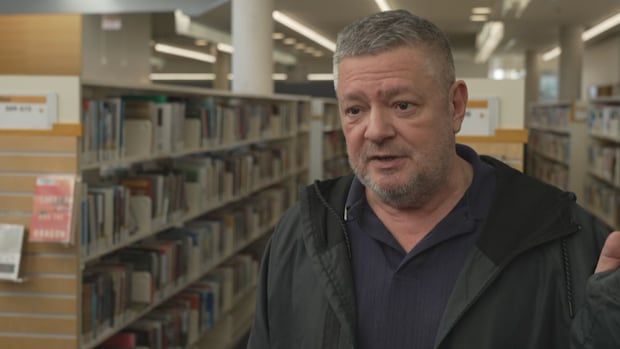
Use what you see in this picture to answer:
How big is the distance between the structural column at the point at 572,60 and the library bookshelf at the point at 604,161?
721cm

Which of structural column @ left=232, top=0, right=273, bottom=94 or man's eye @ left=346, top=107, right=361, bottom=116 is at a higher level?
structural column @ left=232, top=0, right=273, bottom=94

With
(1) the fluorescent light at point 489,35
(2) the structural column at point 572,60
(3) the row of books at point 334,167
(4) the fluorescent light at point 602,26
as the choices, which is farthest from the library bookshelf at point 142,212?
(2) the structural column at point 572,60

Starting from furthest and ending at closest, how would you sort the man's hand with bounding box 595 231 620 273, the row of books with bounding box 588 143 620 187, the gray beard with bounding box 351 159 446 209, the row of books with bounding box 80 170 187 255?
the row of books with bounding box 588 143 620 187 → the row of books with bounding box 80 170 187 255 → the gray beard with bounding box 351 159 446 209 → the man's hand with bounding box 595 231 620 273

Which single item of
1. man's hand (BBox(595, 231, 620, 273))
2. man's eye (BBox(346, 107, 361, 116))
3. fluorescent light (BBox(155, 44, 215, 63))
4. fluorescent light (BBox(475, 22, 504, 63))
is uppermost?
fluorescent light (BBox(475, 22, 504, 63))

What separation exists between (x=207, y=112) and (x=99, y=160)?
1.95 metres

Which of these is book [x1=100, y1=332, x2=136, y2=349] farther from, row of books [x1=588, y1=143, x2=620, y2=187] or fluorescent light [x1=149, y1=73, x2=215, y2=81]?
fluorescent light [x1=149, y1=73, x2=215, y2=81]

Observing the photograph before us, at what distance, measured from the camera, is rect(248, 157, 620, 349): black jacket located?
1601mm

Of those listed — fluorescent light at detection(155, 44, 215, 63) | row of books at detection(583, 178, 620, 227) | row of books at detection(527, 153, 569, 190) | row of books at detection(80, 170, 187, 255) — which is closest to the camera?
row of books at detection(80, 170, 187, 255)

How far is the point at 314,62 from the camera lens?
96.8 ft

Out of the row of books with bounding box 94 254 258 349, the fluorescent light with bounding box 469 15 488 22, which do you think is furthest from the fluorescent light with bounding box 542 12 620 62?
the row of books with bounding box 94 254 258 349

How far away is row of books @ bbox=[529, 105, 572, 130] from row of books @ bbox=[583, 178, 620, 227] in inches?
47.0

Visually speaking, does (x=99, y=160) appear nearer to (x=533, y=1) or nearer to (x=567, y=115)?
(x=567, y=115)

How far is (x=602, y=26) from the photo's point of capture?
747 inches

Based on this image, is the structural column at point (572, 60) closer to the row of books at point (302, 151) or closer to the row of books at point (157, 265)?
the row of books at point (302, 151)
